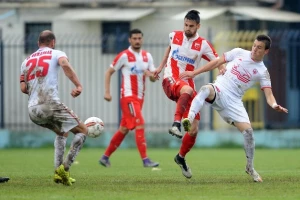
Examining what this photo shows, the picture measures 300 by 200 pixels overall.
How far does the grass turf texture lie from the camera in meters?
13.7

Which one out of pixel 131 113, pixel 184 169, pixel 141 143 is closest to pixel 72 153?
pixel 184 169

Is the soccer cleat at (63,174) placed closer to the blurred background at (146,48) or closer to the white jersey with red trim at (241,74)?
the white jersey with red trim at (241,74)

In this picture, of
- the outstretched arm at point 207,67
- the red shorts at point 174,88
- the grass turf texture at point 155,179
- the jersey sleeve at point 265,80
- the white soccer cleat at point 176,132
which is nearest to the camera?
the grass turf texture at point 155,179

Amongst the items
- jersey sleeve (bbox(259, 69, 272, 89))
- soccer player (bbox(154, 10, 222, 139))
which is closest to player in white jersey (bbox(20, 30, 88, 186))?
soccer player (bbox(154, 10, 222, 139))

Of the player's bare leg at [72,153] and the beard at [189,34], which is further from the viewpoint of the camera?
the beard at [189,34]

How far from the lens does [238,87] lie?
15984 mm

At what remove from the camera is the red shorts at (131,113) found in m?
20.5

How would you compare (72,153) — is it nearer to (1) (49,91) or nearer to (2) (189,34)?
(1) (49,91)

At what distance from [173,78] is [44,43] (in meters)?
2.51

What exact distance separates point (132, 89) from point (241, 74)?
16.9ft

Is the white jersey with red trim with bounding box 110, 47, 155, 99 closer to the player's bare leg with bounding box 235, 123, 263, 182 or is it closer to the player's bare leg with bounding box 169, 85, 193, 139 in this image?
the player's bare leg with bounding box 169, 85, 193, 139

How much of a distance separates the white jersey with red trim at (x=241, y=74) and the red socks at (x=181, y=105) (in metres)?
0.58

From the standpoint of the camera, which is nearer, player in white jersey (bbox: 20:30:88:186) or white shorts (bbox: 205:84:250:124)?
player in white jersey (bbox: 20:30:88:186)

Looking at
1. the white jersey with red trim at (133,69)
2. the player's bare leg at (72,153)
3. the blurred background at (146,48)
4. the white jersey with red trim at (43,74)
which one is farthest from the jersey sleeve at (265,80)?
the blurred background at (146,48)
